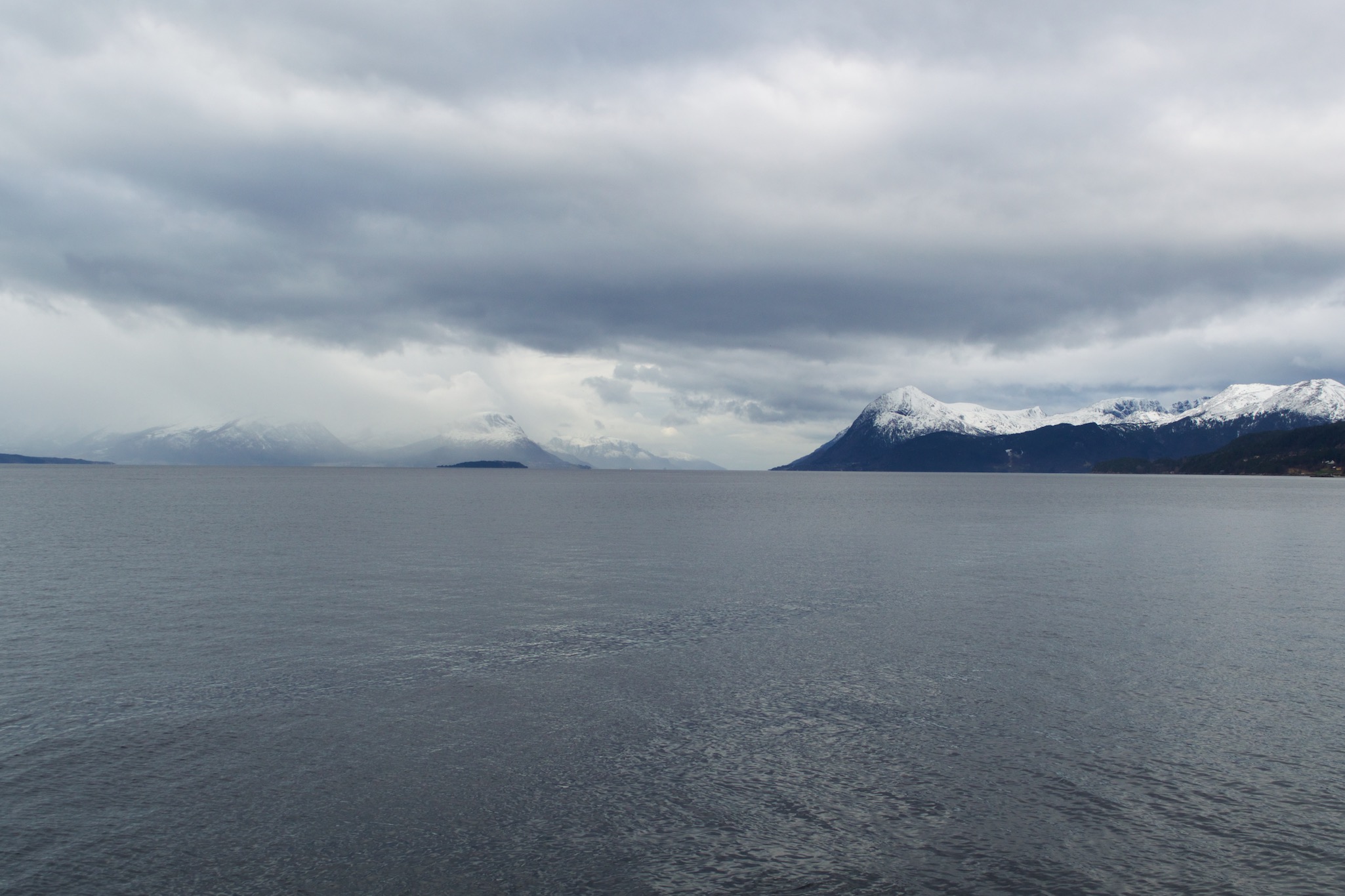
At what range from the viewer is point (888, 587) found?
52656 mm

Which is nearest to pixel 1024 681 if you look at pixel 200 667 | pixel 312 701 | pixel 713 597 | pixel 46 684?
pixel 713 597

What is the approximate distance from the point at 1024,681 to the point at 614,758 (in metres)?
16.8

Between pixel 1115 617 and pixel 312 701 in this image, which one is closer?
pixel 312 701

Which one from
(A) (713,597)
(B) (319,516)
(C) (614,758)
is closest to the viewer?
(C) (614,758)

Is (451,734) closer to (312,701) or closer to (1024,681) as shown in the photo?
(312,701)

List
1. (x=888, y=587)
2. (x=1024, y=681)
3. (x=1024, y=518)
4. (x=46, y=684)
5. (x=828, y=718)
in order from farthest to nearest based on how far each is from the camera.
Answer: (x=1024, y=518)
(x=888, y=587)
(x=1024, y=681)
(x=46, y=684)
(x=828, y=718)

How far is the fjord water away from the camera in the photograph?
17125mm

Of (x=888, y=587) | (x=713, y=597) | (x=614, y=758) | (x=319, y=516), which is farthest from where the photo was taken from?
(x=319, y=516)

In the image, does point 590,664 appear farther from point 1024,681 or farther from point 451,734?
point 1024,681

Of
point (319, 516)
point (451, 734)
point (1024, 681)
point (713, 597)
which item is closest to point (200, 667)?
point (451, 734)

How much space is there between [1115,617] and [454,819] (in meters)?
36.9

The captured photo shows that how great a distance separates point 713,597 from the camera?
47656 mm

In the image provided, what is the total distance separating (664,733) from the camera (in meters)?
24.5

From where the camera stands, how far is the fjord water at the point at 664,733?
1712 cm
